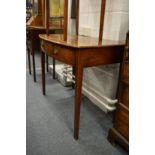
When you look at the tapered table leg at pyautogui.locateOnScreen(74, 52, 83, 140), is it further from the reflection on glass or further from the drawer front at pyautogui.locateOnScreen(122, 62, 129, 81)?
the reflection on glass

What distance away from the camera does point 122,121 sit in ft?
3.52

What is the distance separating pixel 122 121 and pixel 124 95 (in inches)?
6.2

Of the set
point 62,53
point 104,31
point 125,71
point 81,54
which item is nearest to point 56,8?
point 104,31

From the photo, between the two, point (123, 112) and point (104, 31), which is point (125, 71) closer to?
point (123, 112)

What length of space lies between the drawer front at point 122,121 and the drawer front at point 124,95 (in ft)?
0.11

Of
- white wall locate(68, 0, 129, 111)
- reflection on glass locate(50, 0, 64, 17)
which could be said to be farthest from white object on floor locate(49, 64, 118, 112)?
reflection on glass locate(50, 0, 64, 17)

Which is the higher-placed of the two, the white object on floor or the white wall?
the white wall

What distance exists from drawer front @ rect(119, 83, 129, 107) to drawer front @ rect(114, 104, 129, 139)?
0.03 meters

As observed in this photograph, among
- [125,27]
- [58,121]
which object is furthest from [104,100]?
[125,27]

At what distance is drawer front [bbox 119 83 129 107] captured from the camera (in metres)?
1.03

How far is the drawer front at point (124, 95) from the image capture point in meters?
1.03

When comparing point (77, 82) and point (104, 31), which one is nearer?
point (77, 82)
